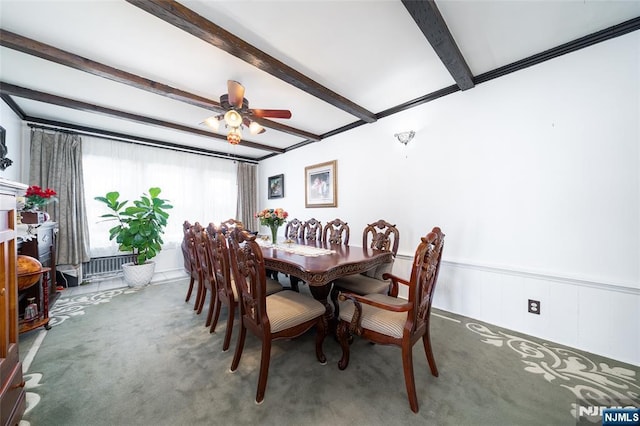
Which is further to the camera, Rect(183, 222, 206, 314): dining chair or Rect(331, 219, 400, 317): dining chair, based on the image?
Rect(183, 222, 206, 314): dining chair

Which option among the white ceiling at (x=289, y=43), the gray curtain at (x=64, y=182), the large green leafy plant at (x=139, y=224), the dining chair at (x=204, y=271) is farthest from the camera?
the large green leafy plant at (x=139, y=224)

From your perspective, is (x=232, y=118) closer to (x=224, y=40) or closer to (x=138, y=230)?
(x=224, y=40)

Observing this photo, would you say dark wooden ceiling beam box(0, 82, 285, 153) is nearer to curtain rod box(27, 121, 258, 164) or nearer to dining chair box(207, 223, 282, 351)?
curtain rod box(27, 121, 258, 164)

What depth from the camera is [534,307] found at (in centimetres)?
205

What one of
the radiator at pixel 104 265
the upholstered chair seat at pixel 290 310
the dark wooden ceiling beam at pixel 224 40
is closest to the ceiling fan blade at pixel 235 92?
the dark wooden ceiling beam at pixel 224 40

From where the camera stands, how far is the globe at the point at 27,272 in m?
1.86

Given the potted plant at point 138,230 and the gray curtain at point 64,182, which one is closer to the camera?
the gray curtain at point 64,182

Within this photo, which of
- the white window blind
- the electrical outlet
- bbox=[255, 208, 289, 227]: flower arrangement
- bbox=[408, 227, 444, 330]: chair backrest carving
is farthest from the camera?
the white window blind

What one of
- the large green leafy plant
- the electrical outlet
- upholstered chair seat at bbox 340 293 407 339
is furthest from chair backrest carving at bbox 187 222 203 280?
the electrical outlet

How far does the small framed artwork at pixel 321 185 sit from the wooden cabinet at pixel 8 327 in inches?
134

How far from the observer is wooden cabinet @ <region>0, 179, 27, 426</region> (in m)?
1.02

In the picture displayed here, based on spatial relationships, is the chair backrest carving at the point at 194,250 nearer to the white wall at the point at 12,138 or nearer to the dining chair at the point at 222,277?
the dining chair at the point at 222,277

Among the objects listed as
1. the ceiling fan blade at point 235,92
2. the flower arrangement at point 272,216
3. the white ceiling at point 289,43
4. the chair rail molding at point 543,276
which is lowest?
the chair rail molding at point 543,276

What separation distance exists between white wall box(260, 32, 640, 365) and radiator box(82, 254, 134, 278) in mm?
4801
